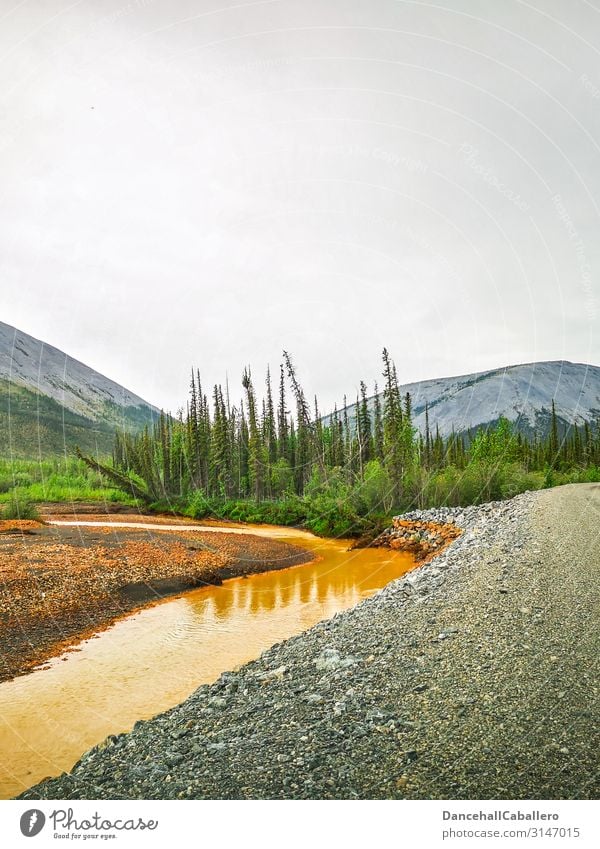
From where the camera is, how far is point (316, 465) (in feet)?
79.5

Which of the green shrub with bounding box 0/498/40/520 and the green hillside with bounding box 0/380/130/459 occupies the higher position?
the green hillside with bounding box 0/380/130/459

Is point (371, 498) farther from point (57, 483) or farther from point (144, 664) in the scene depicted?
point (57, 483)

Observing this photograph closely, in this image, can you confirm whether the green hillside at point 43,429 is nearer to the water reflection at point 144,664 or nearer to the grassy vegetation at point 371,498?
the grassy vegetation at point 371,498

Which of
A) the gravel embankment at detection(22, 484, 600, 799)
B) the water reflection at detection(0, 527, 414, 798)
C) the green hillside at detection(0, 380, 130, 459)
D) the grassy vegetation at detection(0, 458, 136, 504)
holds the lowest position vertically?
the water reflection at detection(0, 527, 414, 798)

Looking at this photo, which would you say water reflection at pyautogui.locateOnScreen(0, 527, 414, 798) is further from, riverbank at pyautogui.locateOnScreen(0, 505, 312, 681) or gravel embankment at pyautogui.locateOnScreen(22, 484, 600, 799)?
gravel embankment at pyautogui.locateOnScreen(22, 484, 600, 799)

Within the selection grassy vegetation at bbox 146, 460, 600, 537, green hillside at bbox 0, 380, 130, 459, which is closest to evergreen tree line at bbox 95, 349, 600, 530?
grassy vegetation at bbox 146, 460, 600, 537

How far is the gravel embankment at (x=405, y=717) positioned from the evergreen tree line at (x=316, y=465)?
17.5 feet

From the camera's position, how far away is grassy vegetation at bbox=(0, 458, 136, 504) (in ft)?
94.9

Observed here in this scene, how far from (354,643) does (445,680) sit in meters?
2.06

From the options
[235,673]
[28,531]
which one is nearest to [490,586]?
[235,673]

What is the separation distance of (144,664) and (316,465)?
1701 centimetres

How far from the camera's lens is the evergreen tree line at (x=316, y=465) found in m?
16.6

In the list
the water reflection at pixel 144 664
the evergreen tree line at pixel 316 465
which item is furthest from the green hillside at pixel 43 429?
the water reflection at pixel 144 664

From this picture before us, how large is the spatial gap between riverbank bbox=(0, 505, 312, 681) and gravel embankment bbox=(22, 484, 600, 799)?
4.50 m
